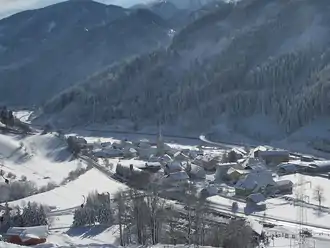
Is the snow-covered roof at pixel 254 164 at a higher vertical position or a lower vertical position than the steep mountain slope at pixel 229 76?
lower

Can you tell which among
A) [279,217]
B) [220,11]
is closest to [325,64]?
[220,11]

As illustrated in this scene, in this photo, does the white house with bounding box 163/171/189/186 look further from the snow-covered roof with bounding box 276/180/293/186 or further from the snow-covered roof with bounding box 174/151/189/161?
the snow-covered roof with bounding box 174/151/189/161

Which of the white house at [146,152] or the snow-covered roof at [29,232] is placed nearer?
the snow-covered roof at [29,232]

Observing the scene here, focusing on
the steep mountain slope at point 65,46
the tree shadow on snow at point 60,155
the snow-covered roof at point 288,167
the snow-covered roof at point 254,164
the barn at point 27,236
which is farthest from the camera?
the steep mountain slope at point 65,46

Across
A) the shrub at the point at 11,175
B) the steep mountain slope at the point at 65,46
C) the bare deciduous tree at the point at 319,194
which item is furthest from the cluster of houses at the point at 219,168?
the steep mountain slope at the point at 65,46

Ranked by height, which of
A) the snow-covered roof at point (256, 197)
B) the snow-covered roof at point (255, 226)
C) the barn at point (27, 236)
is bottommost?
the snow-covered roof at point (256, 197)

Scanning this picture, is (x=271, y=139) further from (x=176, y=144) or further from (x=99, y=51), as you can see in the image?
(x=99, y=51)

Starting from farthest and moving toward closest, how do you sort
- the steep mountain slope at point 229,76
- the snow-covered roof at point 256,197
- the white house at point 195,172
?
1. the steep mountain slope at point 229,76
2. the white house at point 195,172
3. the snow-covered roof at point 256,197

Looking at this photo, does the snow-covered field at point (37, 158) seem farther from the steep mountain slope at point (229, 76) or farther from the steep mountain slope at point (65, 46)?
the steep mountain slope at point (65, 46)
